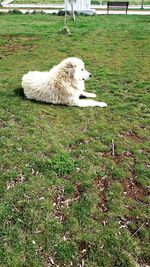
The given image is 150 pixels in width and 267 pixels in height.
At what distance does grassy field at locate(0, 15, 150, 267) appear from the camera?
380 centimetres

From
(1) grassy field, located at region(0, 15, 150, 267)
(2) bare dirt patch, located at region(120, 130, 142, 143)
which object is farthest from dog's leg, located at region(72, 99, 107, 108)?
(2) bare dirt patch, located at region(120, 130, 142, 143)

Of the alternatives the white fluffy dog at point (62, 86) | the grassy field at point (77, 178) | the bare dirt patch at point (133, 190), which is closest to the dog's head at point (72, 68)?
the white fluffy dog at point (62, 86)

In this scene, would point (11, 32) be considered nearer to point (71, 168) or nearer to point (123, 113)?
point (123, 113)

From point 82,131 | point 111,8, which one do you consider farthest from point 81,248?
point 111,8

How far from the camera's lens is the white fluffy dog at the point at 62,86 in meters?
7.14

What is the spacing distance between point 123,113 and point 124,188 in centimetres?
264

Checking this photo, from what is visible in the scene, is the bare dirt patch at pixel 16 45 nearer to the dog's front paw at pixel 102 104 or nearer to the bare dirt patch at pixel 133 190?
the dog's front paw at pixel 102 104

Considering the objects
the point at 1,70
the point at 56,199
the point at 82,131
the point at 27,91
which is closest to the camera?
the point at 56,199

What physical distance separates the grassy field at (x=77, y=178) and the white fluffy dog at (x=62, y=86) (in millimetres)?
226

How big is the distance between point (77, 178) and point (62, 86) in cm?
288

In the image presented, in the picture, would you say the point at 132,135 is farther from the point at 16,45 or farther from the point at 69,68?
the point at 16,45

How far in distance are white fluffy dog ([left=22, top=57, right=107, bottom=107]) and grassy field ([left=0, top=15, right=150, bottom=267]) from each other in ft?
0.74

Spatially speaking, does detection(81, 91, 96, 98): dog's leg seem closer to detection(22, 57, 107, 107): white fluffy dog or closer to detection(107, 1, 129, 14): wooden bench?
detection(22, 57, 107, 107): white fluffy dog

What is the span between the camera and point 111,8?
27.6 m
